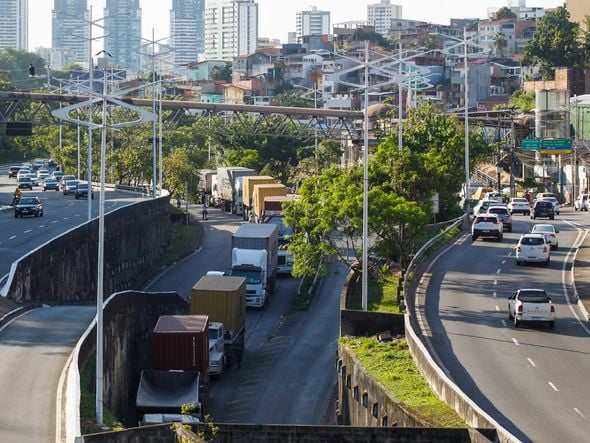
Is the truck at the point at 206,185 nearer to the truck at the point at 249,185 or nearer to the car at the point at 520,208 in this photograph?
the truck at the point at 249,185

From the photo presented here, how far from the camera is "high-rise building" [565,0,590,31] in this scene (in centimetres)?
16338

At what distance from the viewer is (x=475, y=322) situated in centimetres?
4450

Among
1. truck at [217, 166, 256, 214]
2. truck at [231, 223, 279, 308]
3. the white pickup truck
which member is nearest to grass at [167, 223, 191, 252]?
truck at [217, 166, 256, 214]

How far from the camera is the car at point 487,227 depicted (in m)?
66.8

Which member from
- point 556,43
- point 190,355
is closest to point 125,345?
point 190,355

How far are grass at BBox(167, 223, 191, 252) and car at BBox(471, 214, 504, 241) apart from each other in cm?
2384

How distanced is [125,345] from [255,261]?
812 inches

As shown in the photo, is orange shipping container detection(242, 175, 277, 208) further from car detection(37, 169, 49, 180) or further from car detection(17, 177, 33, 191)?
car detection(37, 169, 49, 180)

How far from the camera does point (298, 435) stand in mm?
29688

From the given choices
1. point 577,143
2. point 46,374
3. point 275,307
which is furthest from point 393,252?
point 577,143

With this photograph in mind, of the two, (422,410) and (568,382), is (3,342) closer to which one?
(422,410)

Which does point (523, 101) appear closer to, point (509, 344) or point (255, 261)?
point (255, 261)

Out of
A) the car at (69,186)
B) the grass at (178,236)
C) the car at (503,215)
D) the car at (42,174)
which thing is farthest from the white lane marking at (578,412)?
the car at (42,174)

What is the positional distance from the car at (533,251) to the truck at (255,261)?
12.2m
